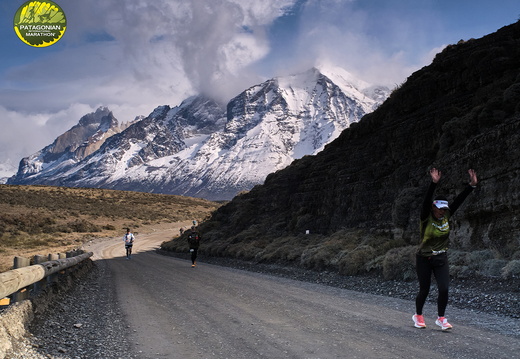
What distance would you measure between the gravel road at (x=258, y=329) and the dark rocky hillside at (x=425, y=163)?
5268 millimetres

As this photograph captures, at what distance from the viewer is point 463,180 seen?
1594 cm

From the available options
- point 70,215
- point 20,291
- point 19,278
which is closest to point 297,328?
point 19,278

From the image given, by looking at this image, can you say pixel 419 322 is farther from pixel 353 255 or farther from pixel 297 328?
pixel 353 255

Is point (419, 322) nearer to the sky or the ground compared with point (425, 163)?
nearer to the ground

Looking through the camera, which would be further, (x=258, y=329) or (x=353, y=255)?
(x=353, y=255)

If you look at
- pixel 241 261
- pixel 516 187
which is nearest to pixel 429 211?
pixel 516 187

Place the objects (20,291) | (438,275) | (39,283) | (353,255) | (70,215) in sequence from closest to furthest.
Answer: (438,275), (20,291), (39,283), (353,255), (70,215)

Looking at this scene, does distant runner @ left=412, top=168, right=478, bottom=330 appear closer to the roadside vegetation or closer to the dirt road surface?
the dirt road surface

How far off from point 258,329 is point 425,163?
16150 millimetres

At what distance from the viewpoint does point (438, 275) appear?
7.01 m

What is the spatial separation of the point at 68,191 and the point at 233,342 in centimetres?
11879

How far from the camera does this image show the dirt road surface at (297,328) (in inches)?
230

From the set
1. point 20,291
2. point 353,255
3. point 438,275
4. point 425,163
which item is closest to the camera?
point 438,275

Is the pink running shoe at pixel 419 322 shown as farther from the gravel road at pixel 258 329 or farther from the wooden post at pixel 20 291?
the wooden post at pixel 20 291
